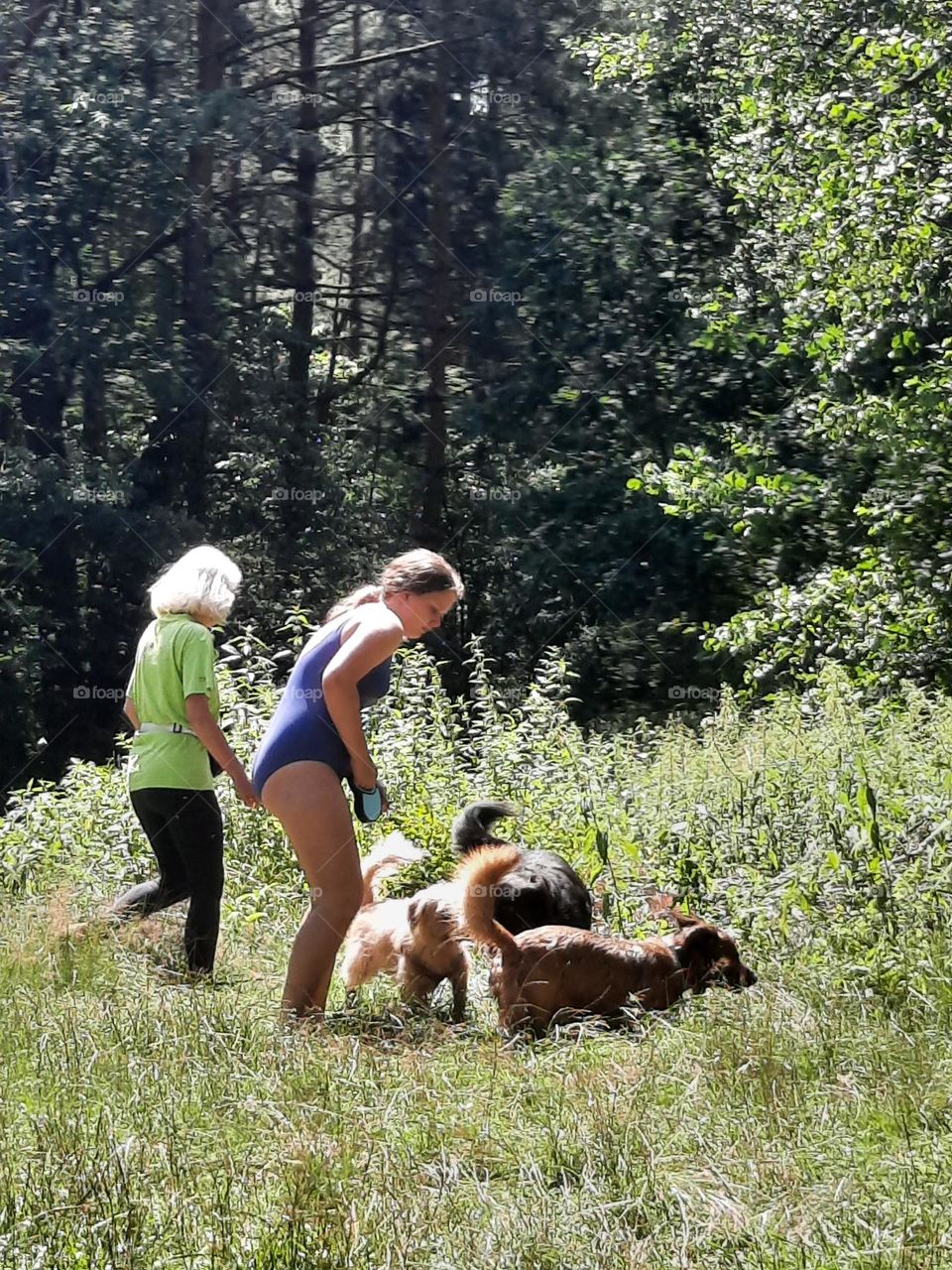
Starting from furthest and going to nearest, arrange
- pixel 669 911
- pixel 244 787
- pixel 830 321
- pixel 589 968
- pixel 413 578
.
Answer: pixel 830 321 < pixel 669 911 < pixel 244 787 < pixel 589 968 < pixel 413 578

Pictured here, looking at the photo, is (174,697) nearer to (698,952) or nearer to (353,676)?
(353,676)

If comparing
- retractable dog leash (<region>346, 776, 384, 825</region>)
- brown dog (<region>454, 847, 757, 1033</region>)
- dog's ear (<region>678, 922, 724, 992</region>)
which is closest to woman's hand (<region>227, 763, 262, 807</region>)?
retractable dog leash (<region>346, 776, 384, 825</region>)

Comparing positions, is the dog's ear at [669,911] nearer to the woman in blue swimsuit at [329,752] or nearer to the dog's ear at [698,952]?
the dog's ear at [698,952]

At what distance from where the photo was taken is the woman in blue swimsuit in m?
5.06

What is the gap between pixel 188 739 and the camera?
5.96 m

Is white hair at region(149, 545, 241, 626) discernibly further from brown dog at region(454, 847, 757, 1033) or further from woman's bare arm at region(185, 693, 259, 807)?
brown dog at region(454, 847, 757, 1033)

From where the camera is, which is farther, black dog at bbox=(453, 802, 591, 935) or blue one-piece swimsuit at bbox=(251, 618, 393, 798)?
black dog at bbox=(453, 802, 591, 935)

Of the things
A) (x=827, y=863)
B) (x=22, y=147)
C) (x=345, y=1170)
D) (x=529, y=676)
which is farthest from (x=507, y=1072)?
(x=22, y=147)

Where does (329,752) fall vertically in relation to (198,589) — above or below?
below

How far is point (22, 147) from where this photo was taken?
19078mm

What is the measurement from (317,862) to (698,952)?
4.79 feet

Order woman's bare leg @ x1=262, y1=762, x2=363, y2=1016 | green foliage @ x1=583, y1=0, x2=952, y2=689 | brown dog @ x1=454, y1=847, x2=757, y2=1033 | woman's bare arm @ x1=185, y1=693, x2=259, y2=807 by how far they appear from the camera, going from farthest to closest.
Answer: green foliage @ x1=583, y1=0, x2=952, y2=689 → woman's bare arm @ x1=185, y1=693, x2=259, y2=807 → brown dog @ x1=454, y1=847, x2=757, y2=1033 → woman's bare leg @ x1=262, y1=762, x2=363, y2=1016

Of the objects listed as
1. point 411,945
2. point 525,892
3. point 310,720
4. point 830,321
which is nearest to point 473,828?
point 525,892

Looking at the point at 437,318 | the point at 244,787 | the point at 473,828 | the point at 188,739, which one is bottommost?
the point at 473,828
